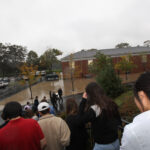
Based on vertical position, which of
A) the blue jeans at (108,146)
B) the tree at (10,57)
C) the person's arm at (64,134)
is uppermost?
the tree at (10,57)

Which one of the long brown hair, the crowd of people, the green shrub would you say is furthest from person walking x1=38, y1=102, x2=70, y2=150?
the green shrub

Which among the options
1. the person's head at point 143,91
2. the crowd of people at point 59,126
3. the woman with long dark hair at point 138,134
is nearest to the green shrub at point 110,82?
the crowd of people at point 59,126

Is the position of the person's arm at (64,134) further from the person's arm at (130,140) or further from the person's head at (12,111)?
the person's arm at (130,140)

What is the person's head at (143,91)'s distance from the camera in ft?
3.80

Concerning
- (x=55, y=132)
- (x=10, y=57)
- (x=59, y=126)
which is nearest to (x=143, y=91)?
(x=59, y=126)

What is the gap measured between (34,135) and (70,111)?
0.80 meters

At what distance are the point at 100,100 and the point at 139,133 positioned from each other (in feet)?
3.44

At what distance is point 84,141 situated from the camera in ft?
8.58

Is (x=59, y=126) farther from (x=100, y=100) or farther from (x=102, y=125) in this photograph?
(x=100, y=100)

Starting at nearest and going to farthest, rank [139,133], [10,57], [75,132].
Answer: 1. [139,133]
2. [75,132]
3. [10,57]

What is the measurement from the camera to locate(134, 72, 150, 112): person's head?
1.16m

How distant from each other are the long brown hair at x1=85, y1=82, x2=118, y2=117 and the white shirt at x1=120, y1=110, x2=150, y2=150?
95 cm

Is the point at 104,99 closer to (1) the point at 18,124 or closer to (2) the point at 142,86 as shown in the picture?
(2) the point at 142,86

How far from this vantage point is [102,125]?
79.2 inches
